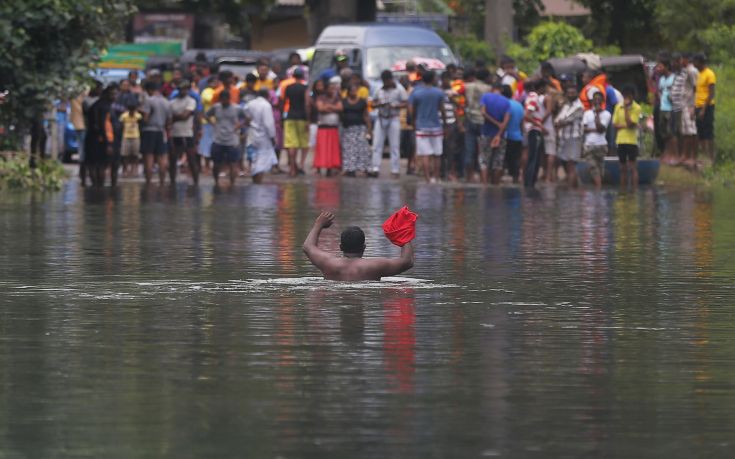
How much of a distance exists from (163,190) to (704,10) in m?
21.5

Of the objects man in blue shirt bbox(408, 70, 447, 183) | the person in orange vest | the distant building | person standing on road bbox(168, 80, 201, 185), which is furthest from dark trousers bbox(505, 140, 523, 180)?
the distant building

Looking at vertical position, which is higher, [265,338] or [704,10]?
[704,10]

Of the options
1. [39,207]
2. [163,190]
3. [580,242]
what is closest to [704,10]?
[163,190]

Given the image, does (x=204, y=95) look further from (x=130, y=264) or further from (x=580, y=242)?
(x=130, y=264)

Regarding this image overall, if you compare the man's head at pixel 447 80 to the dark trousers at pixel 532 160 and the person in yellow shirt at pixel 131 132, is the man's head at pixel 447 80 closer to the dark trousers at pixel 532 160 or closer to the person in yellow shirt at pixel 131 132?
the dark trousers at pixel 532 160

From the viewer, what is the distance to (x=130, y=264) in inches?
671

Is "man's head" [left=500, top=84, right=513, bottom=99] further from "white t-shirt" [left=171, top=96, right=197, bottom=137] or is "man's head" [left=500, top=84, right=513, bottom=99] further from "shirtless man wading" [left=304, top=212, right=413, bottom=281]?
"shirtless man wading" [left=304, top=212, right=413, bottom=281]

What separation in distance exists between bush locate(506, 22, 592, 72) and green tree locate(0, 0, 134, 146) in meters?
12.7

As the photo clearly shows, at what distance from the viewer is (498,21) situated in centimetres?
4888

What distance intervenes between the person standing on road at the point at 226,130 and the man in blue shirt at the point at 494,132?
378cm

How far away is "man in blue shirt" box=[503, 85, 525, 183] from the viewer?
30.9 meters

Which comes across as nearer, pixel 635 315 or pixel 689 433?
pixel 689 433

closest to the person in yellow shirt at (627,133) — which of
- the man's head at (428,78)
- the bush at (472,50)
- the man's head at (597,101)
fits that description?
the man's head at (597,101)

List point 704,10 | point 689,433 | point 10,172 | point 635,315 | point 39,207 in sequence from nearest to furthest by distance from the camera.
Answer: point 689,433, point 635,315, point 39,207, point 10,172, point 704,10
